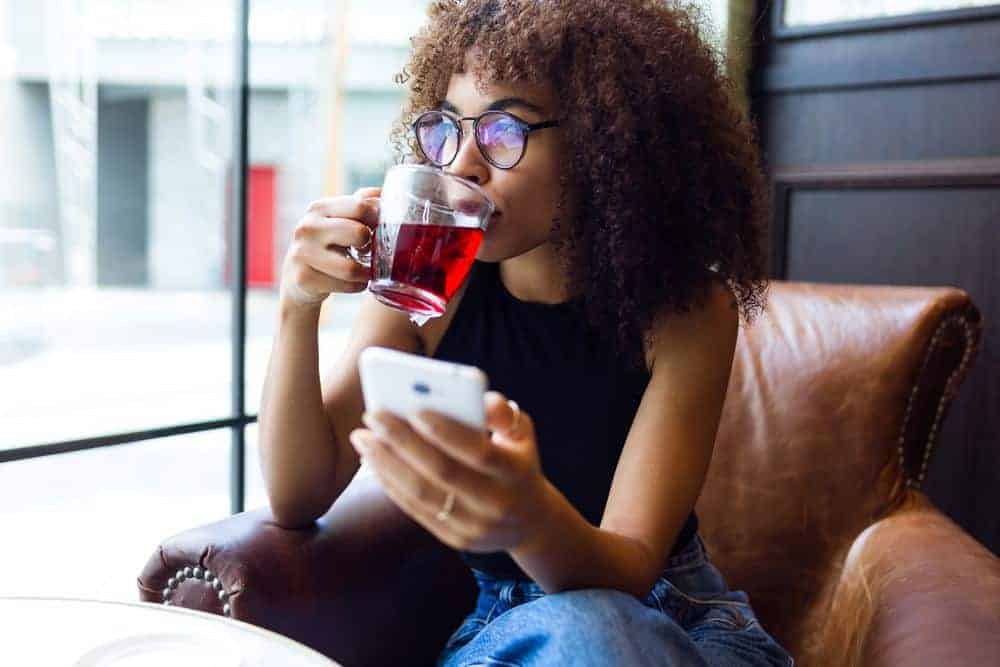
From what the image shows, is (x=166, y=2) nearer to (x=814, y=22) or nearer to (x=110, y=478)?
(x=110, y=478)

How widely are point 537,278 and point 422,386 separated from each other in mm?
671

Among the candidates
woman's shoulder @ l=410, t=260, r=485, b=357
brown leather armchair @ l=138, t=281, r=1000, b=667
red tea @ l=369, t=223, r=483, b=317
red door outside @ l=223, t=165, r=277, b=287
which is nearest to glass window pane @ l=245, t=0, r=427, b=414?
red door outside @ l=223, t=165, r=277, b=287

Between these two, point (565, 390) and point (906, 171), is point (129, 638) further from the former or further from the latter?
point (906, 171)

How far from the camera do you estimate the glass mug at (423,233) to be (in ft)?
3.01

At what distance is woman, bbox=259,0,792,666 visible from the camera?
1.02 metres

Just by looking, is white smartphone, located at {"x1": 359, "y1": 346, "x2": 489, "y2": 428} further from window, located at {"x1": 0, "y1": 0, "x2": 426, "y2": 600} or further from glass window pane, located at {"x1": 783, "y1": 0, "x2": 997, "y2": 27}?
glass window pane, located at {"x1": 783, "y1": 0, "x2": 997, "y2": 27}

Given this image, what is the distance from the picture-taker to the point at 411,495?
0.69 metres

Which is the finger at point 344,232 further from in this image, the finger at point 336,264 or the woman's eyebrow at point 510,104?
the woman's eyebrow at point 510,104

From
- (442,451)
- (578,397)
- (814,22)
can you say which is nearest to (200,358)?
(578,397)

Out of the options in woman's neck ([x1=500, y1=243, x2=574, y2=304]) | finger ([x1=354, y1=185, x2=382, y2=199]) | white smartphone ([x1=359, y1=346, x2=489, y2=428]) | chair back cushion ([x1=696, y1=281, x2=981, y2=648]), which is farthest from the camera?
chair back cushion ([x1=696, y1=281, x2=981, y2=648])

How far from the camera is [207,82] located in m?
1.91

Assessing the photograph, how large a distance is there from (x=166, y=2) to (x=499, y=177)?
109 cm

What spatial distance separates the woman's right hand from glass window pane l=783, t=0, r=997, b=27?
5.09ft

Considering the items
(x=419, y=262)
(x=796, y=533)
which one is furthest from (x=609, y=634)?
(x=796, y=533)
